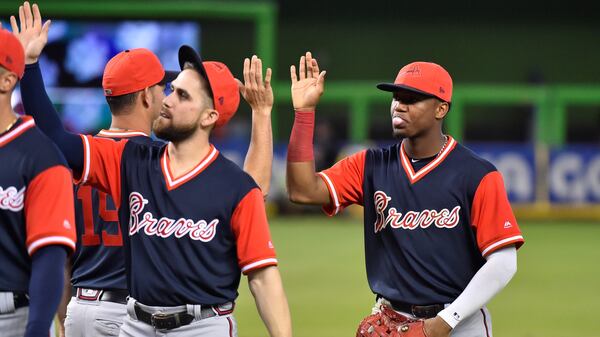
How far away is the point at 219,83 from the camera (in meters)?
4.43

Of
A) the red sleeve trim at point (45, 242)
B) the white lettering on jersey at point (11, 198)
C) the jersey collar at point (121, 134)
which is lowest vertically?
the red sleeve trim at point (45, 242)

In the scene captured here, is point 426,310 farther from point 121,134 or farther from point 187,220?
point 121,134

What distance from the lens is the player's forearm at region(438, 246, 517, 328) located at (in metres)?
4.74

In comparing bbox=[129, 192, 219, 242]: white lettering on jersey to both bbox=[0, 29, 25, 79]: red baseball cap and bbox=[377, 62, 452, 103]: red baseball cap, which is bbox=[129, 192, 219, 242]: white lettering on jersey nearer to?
bbox=[0, 29, 25, 79]: red baseball cap

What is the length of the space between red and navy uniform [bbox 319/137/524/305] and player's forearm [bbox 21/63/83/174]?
5.12ft

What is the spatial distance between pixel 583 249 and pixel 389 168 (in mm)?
11178

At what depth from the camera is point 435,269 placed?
4.95 m

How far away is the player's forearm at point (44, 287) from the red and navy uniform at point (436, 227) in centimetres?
182

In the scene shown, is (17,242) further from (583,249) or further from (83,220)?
(583,249)

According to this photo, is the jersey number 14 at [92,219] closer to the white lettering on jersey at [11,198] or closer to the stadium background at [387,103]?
the white lettering on jersey at [11,198]

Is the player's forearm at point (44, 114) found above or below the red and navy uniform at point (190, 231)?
above

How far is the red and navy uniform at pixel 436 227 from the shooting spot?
4914 millimetres

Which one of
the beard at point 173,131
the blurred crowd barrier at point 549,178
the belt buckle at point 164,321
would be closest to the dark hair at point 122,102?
the beard at point 173,131

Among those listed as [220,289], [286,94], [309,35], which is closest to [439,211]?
[220,289]
